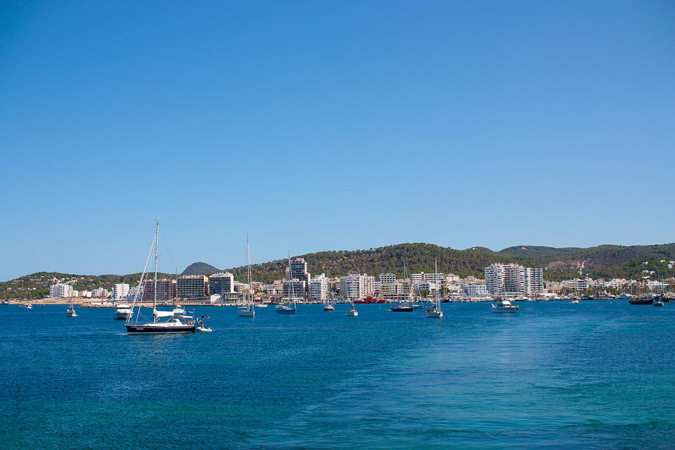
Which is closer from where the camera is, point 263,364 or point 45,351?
point 263,364

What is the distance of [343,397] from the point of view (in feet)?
85.4

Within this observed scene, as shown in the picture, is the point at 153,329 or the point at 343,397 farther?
the point at 153,329

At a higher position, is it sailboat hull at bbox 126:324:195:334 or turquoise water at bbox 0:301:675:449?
sailboat hull at bbox 126:324:195:334

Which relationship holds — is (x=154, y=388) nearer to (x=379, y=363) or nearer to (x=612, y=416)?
(x=379, y=363)

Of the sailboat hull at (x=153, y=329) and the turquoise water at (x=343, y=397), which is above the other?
the sailboat hull at (x=153, y=329)

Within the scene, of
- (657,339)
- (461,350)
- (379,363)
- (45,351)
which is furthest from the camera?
(657,339)

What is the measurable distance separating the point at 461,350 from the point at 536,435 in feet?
84.0

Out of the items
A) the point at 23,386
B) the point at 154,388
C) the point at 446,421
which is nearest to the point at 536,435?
the point at 446,421

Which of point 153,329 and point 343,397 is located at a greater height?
point 153,329

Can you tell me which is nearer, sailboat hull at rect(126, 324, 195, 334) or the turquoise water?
the turquoise water

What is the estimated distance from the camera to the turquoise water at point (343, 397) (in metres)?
19.7

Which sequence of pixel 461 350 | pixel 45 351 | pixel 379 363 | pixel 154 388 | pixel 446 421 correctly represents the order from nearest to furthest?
pixel 446 421 < pixel 154 388 < pixel 379 363 < pixel 461 350 < pixel 45 351

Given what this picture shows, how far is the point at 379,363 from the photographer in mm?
37406

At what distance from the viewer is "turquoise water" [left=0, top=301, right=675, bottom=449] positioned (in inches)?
774
